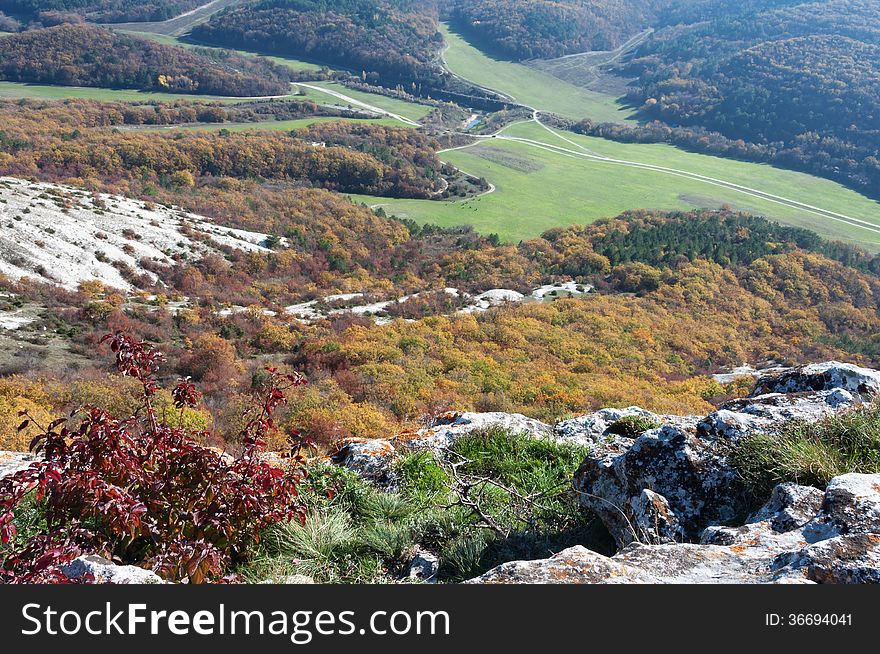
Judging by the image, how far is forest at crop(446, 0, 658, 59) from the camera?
156000 millimetres

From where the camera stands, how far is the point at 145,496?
4016 mm

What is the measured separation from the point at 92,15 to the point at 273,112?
324 feet

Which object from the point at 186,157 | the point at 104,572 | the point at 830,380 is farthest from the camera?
the point at 186,157

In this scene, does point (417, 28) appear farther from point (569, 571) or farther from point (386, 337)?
point (569, 571)

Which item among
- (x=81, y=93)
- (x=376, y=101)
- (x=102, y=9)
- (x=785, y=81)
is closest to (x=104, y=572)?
(x=81, y=93)

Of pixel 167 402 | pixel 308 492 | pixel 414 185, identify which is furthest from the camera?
pixel 414 185

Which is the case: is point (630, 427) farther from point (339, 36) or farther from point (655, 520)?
point (339, 36)

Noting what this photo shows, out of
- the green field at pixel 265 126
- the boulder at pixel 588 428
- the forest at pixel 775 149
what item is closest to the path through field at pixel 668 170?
the forest at pixel 775 149

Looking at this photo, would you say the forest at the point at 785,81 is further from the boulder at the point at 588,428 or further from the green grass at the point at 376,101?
the boulder at the point at 588,428

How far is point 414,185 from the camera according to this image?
65.8m

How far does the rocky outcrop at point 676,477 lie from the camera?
4652mm

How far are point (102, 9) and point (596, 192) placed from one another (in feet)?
496

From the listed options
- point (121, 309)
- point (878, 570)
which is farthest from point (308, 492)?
point (121, 309)

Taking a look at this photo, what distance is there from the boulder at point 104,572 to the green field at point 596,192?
5414cm
